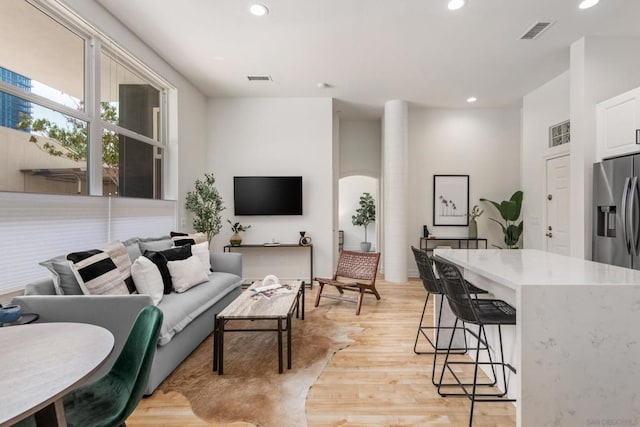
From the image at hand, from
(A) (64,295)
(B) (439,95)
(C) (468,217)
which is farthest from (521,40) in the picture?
(A) (64,295)

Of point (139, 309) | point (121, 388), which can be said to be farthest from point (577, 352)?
point (139, 309)

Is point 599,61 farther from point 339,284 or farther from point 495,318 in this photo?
point 339,284

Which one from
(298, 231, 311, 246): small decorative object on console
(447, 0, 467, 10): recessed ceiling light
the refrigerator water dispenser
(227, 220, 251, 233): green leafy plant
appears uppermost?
(447, 0, 467, 10): recessed ceiling light

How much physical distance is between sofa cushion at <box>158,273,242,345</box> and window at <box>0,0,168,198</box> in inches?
51.3

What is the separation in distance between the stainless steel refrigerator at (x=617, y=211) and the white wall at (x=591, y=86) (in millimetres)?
142

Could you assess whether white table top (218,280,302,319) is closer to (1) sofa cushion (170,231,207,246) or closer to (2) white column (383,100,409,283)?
(1) sofa cushion (170,231,207,246)

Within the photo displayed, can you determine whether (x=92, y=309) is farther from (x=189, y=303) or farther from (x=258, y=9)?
(x=258, y=9)

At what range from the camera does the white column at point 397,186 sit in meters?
5.54

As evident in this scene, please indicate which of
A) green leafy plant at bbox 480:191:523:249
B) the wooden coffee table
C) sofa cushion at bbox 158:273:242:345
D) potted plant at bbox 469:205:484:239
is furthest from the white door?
sofa cushion at bbox 158:273:242:345

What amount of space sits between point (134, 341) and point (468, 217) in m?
5.87

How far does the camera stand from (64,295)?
6.91 ft

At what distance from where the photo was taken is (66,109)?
2670 mm

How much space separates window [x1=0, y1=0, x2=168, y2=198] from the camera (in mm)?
2268

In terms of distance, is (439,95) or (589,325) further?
(439,95)
